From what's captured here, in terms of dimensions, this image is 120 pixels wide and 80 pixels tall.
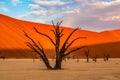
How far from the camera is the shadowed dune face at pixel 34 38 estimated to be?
3015 inches

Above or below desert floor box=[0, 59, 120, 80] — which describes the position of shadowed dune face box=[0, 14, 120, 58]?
above

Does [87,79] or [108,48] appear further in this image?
[108,48]

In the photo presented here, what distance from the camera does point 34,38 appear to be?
93.6 meters

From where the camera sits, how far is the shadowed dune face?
251 ft

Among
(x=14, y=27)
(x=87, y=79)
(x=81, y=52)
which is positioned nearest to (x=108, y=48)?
(x=81, y=52)

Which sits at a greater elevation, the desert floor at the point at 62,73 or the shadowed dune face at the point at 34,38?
the shadowed dune face at the point at 34,38

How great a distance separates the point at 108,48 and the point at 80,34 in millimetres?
22434

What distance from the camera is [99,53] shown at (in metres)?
95.0

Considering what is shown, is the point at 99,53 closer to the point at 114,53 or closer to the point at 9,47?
the point at 114,53

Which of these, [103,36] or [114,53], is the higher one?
[103,36]

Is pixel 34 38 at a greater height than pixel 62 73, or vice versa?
pixel 34 38

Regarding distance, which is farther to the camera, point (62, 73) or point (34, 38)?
point (34, 38)

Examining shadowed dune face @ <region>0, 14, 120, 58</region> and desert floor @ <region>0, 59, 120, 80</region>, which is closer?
desert floor @ <region>0, 59, 120, 80</region>

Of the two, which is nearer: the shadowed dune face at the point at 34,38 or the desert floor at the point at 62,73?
the desert floor at the point at 62,73
